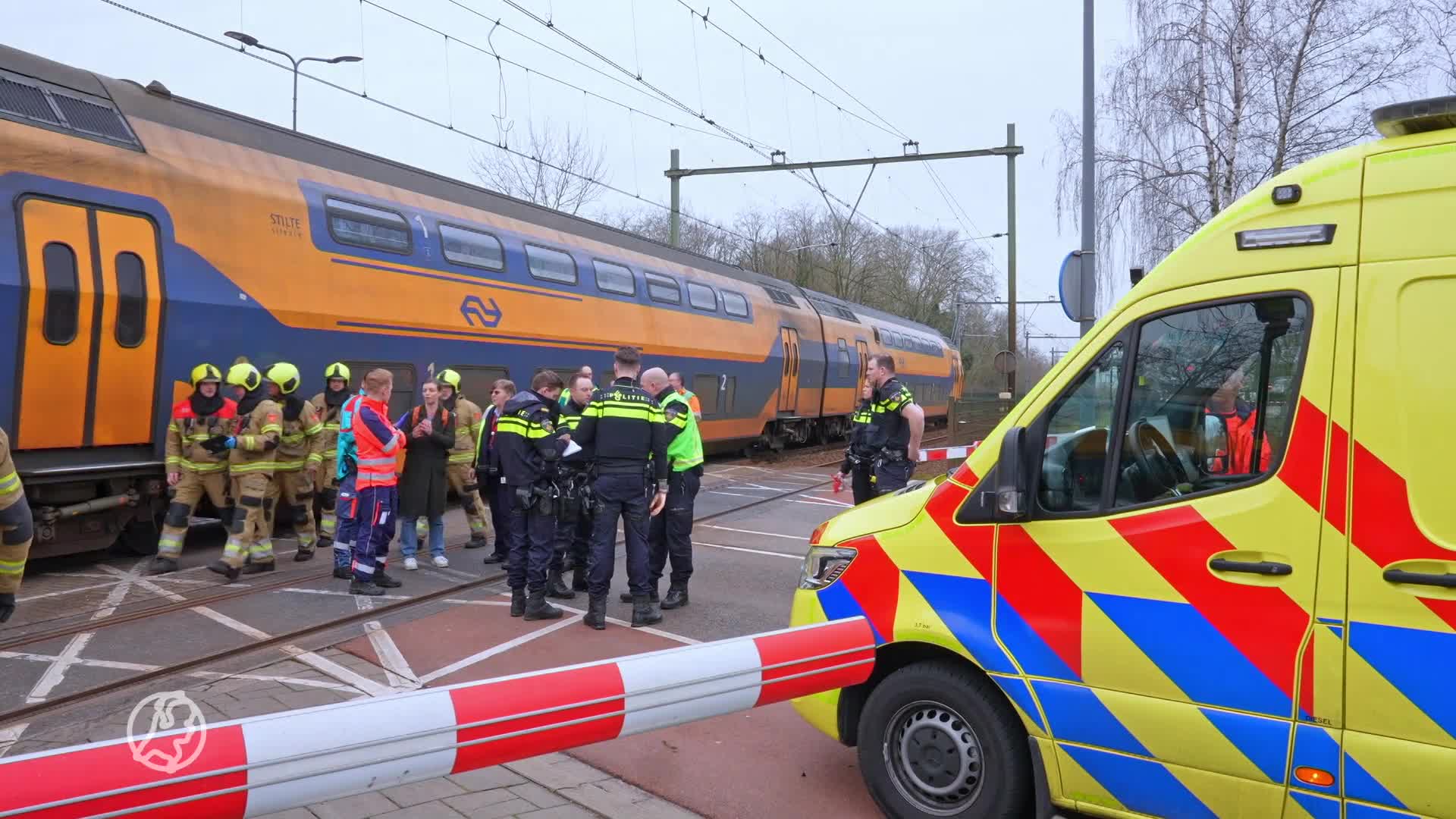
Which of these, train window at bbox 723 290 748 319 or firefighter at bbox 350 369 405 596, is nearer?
firefighter at bbox 350 369 405 596

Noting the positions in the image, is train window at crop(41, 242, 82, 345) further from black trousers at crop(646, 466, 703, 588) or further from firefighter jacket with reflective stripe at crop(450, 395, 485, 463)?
black trousers at crop(646, 466, 703, 588)

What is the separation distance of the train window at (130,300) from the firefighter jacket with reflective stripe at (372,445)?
2.10 metres

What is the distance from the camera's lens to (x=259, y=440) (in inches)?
320

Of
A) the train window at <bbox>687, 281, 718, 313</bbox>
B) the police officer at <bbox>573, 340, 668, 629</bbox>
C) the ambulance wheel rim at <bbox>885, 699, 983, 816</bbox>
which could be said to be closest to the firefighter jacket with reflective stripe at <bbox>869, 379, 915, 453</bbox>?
the police officer at <bbox>573, 340, 668, 629</bbox>

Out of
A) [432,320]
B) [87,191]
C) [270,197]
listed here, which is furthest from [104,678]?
[432,320]

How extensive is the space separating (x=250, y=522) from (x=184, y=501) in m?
0.58

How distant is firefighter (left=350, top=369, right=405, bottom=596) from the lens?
304 inches

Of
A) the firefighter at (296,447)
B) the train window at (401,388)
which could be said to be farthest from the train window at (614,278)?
the firefighter at (296,447)

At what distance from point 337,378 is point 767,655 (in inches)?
281

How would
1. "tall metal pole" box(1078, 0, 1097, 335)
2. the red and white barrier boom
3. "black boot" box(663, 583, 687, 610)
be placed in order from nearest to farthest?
1. the red and white barrier boom
2. "black boot" box(663, 583, 687, 610)
3. "tall metal pole" box(1078, 0, 1097, 335)

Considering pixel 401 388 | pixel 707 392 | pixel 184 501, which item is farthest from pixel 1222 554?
pixel 707 392

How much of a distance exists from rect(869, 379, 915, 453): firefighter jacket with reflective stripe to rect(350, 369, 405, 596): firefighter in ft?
13.0

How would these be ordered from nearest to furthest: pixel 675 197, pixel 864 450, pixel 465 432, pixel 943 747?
pixel 943 747
pixel 864 450
pixel 465 432
pixel 675 197

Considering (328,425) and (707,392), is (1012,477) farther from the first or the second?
(707,392)
